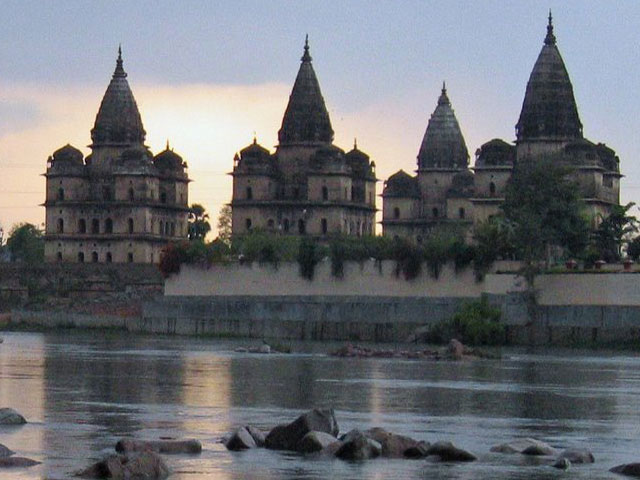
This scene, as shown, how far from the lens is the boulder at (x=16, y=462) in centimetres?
3142

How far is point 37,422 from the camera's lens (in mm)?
37656

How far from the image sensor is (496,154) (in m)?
115

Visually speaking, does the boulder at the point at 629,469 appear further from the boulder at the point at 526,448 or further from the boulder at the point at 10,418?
the boulder at the point at 10,418

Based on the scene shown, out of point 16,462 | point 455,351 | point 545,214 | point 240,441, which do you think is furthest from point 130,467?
point 545,214

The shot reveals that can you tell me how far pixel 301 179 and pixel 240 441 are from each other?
9746cm

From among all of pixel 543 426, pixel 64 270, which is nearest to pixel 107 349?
pixel 543 426

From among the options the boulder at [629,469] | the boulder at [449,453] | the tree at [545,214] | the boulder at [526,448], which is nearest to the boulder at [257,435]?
the boulder at [449,453]

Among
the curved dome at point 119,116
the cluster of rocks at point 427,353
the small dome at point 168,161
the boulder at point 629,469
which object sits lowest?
the boulder at point 629,469

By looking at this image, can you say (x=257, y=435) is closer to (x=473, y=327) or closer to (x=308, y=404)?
(x=308, y=404)

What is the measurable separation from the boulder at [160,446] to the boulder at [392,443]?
2.62 m

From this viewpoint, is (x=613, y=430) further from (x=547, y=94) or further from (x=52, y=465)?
(x=547, y=94)

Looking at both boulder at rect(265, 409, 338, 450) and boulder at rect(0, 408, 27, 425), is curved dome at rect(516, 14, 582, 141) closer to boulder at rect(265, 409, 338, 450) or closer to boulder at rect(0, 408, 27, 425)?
boulder at rect(0, 408, 27, 425)

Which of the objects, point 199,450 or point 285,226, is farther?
point 285,226

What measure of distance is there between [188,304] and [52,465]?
64.2m
